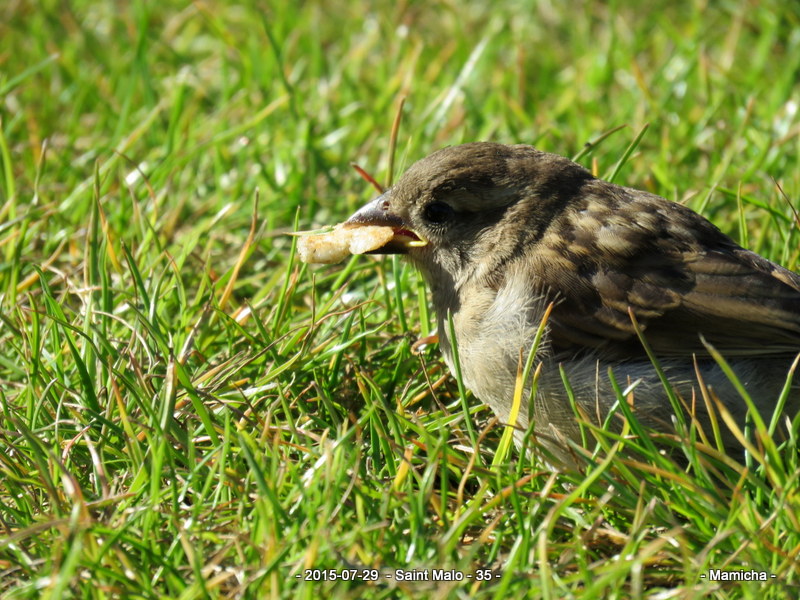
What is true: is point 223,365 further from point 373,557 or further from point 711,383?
point 711,383

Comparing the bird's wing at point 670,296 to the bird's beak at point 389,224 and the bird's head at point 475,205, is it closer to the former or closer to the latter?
the bird's head at point 475,205

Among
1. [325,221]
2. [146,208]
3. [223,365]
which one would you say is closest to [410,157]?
[325,221]

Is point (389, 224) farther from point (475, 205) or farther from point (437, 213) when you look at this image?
point (475, 205)

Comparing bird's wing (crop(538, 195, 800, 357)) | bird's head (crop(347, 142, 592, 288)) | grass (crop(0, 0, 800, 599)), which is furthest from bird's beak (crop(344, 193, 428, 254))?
bird's wing (crop(538, 195, 800, 357))

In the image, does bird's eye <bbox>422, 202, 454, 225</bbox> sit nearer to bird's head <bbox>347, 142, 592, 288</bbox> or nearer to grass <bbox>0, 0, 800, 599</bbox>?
bird's head <bbox>347, 142, 592, 288</bbox>

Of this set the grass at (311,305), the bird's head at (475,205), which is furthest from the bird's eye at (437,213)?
the grass at (311,305)
